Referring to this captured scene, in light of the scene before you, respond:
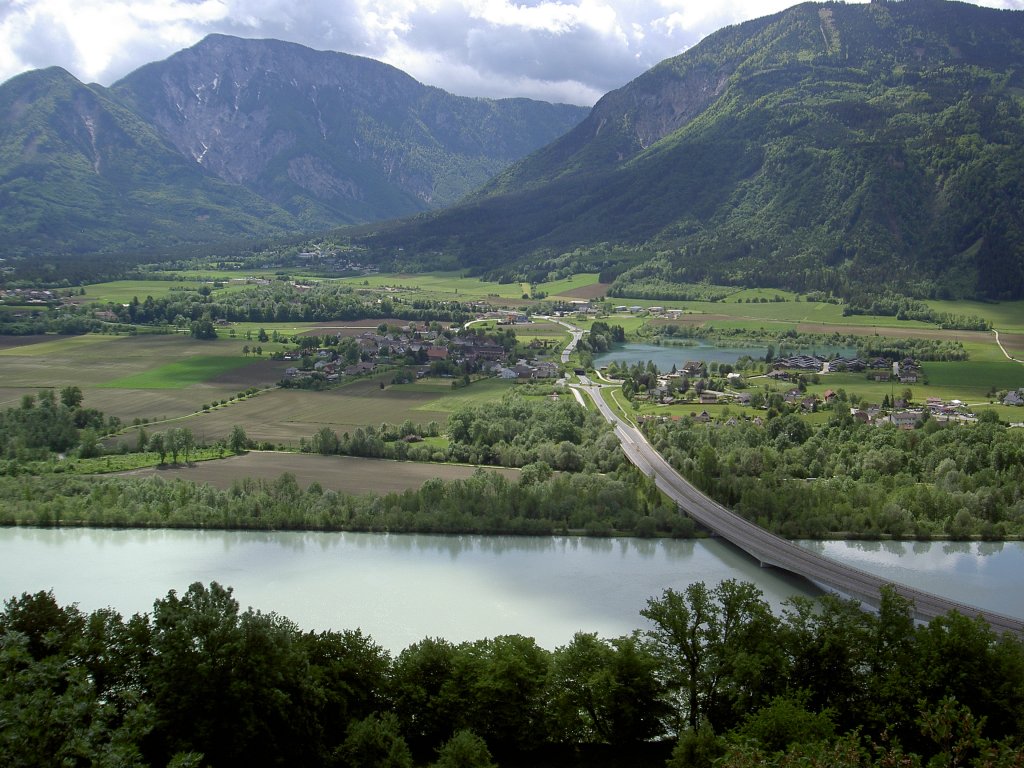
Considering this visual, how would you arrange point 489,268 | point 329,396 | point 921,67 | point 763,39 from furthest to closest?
1. point 763,39
2. point 921,67
3. point 489,268
4. point 329,396

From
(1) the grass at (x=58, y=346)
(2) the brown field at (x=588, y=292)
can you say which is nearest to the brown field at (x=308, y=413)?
(1) the grass at (x=58, y=346)

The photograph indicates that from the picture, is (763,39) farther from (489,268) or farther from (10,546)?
(10,546)

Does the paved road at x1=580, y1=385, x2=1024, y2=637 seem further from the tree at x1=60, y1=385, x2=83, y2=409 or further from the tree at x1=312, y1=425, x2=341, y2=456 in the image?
the tree at x1=60, y1=385, x2=83, y2=409

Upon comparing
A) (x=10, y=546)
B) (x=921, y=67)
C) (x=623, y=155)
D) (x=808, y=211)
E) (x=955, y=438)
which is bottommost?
(x=10, y=546)

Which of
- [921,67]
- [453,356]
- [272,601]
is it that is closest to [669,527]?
[272,601]

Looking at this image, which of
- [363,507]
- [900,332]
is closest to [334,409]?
→ [363,507]

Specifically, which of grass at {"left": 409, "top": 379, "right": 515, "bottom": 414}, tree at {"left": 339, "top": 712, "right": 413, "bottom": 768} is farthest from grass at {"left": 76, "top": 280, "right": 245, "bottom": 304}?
tree at {"left": 339, "top": 712, "right": 413, "bottom": 768}

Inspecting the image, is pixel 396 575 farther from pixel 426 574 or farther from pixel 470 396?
pixel 470 396
